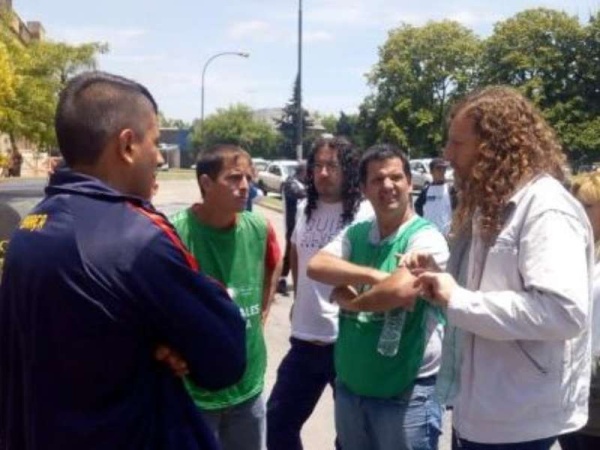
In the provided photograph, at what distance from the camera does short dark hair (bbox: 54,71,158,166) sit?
7.64 feet

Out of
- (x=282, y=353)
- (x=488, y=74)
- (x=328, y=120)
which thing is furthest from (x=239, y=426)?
(x=328, y=120)

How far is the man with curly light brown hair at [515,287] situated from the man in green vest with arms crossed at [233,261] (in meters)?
1.23

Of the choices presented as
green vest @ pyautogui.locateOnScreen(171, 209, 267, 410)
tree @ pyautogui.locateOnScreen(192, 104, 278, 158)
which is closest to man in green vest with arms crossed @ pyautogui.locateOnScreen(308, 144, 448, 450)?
green vest @ pyautogui.locateOnScreen(171, 209, 267, 410)

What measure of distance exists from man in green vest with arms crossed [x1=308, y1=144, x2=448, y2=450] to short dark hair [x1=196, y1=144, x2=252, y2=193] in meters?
0.66

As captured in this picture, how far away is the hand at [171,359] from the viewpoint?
2.26m

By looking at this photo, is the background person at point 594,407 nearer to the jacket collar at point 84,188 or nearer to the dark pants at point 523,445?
the dark pants at point 523,445

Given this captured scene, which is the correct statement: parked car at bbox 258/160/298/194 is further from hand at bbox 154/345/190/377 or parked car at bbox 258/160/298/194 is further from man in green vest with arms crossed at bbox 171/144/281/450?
hand at bbox 154/345/190/377

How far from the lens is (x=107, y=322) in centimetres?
219

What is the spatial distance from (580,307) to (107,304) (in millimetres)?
1386

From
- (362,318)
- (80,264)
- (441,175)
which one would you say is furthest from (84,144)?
(441,175)

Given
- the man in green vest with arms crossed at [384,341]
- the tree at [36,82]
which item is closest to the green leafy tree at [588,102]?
the tree at [36,82]

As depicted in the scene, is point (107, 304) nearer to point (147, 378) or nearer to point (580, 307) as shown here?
point (147, 378)

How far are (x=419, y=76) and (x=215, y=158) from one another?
221ft

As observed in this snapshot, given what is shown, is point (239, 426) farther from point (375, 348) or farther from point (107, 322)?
point (107, 322)
